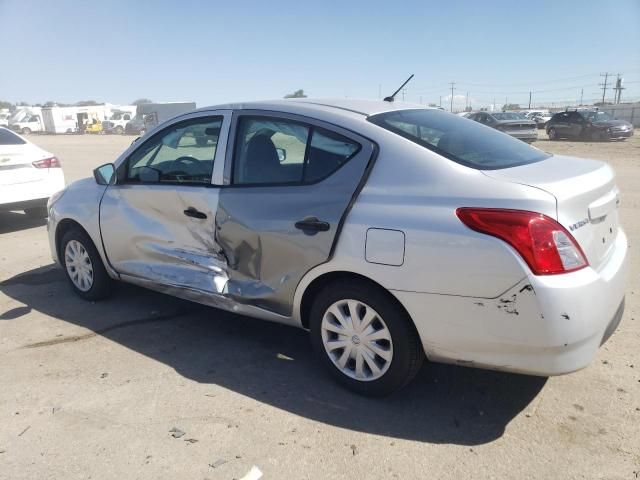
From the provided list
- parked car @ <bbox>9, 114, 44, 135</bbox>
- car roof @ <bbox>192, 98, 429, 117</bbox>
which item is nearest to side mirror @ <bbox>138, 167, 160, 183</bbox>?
car roof @ <bbox>192, 98, 429, 117</bbox>

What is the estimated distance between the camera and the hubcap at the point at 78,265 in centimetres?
477

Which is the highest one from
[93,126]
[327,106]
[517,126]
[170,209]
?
[327,106]

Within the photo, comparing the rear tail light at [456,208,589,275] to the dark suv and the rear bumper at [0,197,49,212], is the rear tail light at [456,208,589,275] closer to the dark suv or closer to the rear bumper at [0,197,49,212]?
the rear bumper at [0,197,49,212]

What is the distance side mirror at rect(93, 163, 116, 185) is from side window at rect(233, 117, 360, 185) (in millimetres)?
1371

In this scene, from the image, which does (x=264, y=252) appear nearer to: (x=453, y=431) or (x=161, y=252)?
(x=161, y=252)

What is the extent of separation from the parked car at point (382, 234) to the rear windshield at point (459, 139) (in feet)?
0.06

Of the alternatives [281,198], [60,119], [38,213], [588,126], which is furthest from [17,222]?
[60,119]

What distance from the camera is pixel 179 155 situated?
4.09 metres

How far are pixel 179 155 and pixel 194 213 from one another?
1.90 ft

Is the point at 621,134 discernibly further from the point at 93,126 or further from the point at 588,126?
the point at 93,126

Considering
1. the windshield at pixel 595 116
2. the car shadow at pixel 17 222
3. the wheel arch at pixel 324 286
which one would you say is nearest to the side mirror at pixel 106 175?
the wheel arch at pixel 324 286

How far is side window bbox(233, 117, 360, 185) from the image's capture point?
3195 millimetres

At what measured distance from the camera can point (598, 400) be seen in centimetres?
305

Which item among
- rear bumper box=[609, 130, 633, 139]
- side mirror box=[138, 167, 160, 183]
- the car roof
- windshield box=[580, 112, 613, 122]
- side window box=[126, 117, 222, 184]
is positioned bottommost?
rear bumper box=[609, 130, 633, 139]
